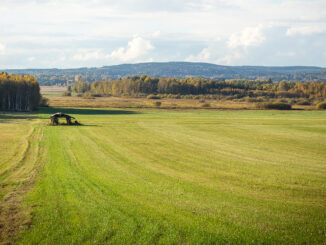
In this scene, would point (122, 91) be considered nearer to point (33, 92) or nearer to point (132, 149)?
point (33, 92)

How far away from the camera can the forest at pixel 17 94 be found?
7888 centimetres

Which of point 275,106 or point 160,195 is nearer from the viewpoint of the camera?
point 160,195

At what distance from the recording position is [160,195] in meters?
14.0

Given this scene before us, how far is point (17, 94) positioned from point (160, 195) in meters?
76.6

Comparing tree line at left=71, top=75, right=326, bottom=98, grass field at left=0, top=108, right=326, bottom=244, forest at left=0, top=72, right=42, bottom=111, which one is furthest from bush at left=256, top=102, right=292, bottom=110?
grass field at left=0, top=108, right=326, bottom=244

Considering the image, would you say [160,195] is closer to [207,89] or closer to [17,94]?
[17,94]

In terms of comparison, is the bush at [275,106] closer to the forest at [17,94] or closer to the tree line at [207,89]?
the tree line at [207,89]

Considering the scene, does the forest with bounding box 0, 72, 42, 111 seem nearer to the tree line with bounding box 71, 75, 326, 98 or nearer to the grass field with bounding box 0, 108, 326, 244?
the grass field with bounding box 0, 108, 326, 244

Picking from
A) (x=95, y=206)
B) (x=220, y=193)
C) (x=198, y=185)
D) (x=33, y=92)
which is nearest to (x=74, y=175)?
(x=95, y=206)

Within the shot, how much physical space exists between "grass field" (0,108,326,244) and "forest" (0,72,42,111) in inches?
2265

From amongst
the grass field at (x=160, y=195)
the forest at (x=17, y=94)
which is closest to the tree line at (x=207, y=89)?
the forest at (x=17, y=94)

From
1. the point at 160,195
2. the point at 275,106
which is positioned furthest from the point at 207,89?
the point at 160,195

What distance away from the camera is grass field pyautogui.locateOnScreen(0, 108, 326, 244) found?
998 centimetres

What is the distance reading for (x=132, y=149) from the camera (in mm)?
27297
